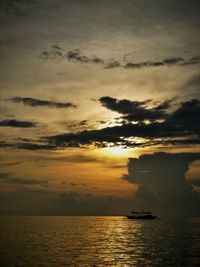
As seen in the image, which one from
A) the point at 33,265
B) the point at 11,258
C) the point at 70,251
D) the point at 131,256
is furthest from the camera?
the point at 70,251

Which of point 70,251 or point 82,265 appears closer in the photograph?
point 82,265

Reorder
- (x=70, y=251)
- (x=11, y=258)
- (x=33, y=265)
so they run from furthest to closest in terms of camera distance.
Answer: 1. (x=70, y=251)
2. (x=11, y=258)
3. (x=33, y=265)

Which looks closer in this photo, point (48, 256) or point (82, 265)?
point (82, 265)

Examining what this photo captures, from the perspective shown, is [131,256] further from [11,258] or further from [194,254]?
[11,258]

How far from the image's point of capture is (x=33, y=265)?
65562mm

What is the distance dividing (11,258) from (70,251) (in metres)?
17.4

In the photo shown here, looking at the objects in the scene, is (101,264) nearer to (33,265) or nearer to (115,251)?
(33,265)

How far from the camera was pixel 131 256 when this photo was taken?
79438mm

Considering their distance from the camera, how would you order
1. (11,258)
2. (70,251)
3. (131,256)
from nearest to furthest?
(11,258)
(131,256)
(70,251)

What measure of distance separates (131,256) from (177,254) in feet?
36.2

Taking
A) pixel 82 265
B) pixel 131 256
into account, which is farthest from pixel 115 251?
pixel 82 265

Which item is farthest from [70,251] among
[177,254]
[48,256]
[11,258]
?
[177,254]

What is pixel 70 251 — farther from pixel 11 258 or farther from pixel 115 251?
pixel 11 258

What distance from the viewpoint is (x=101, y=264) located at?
68.2 meters
